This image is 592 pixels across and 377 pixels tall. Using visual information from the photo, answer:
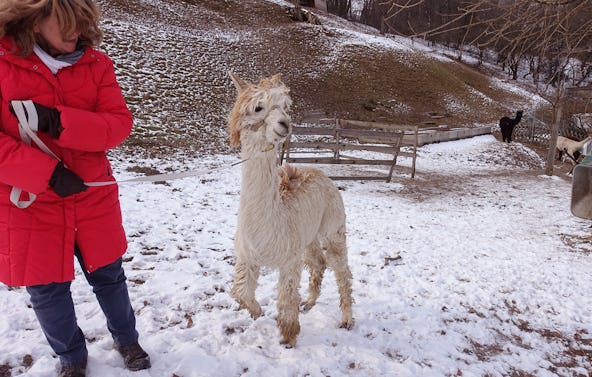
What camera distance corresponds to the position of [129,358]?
2338mm

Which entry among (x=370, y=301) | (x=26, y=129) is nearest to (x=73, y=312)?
(x=26, y=129)

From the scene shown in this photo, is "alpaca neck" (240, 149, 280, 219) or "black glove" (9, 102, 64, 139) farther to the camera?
"alpaca neck" (240, 149, 280, 219)

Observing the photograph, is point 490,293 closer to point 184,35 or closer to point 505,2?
point 505,2

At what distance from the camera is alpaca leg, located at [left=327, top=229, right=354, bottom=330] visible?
3213 mm

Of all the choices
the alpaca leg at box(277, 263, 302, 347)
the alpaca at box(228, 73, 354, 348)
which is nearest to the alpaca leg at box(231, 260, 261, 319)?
the alpaca at box(228, 73, 354, 348)

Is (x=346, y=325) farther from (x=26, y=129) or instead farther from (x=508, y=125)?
(x=508, y=125)

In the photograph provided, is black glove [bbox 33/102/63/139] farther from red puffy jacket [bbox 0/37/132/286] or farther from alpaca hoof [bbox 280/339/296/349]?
alpaca hoof [bbox 280/339/296/349]

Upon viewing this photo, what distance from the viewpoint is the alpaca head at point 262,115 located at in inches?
85.8

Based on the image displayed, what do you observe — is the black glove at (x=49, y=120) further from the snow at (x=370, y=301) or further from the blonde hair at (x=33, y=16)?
the snow at (x=370, y=301)

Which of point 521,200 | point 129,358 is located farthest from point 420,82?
point 129,358

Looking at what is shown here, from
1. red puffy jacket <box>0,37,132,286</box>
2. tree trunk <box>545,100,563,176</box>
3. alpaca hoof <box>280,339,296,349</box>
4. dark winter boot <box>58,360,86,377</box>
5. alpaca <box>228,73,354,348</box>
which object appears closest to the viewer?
red puffy jacket <box>0,37,132,286</box>

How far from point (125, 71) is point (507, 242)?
44.8ft

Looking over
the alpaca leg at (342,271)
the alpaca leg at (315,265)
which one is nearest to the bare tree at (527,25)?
the alpaca leg at (342,271)

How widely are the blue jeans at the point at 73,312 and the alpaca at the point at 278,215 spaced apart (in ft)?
2.44
